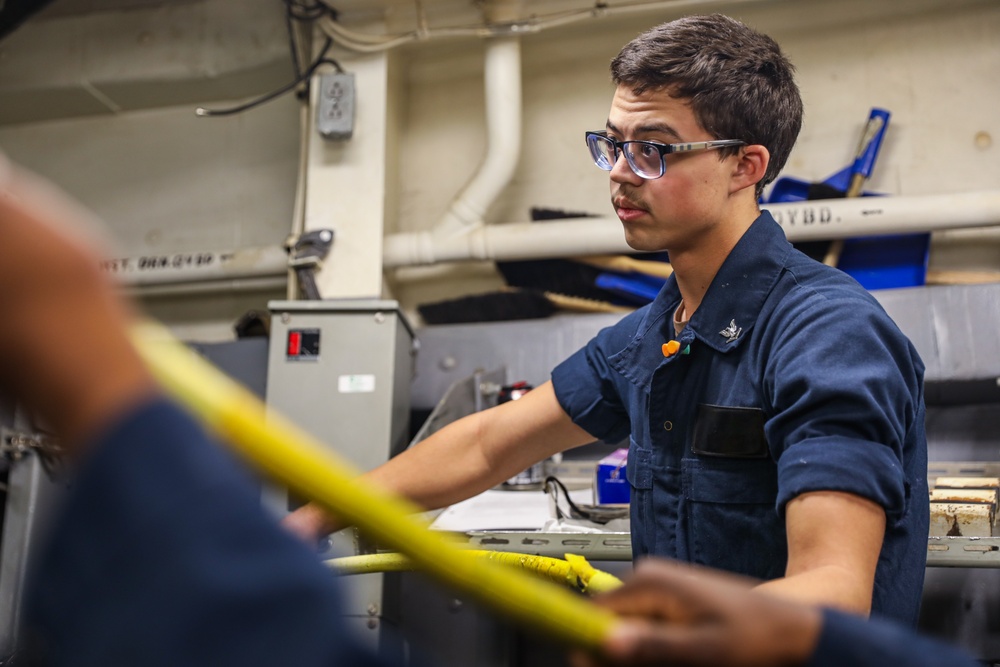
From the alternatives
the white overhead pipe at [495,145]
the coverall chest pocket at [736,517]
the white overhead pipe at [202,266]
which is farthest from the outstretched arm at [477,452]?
the white overhead pipe at [202,266]

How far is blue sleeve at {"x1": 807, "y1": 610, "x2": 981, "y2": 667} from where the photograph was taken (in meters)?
0.37

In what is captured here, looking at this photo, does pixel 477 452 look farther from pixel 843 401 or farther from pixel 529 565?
pixel 843 401

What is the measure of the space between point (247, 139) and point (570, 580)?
9.27 feet

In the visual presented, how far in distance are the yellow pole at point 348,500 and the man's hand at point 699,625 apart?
0.01 meters

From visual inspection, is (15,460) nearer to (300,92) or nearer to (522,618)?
(300,92)

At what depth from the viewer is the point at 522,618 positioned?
336mm

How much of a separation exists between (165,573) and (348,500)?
7 centimetres

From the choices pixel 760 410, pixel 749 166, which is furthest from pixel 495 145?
pixel 760 410

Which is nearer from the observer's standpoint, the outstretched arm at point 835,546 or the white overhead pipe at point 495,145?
the outstretched arm at point 835,546

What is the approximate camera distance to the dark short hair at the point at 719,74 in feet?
3.84

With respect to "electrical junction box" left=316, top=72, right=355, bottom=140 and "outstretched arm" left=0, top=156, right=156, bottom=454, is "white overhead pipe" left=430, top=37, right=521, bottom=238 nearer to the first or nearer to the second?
"electrical junction box" left=316, top=72, right=355, bottom=140

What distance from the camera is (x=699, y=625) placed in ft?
1.11

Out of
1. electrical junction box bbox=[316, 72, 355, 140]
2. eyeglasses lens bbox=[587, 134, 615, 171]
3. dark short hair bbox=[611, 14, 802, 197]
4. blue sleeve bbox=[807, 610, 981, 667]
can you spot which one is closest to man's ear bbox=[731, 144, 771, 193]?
dark short hair bbox=[611, 14, 802, 197]

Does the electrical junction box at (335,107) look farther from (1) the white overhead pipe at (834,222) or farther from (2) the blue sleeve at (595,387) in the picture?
(2) the blue sleeve at (595,387)
